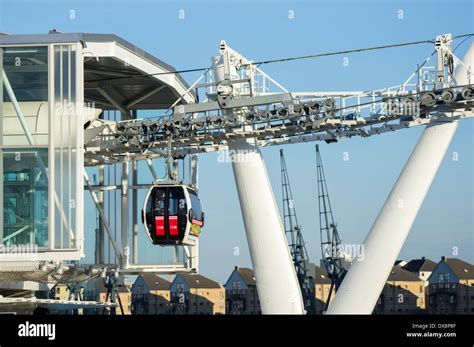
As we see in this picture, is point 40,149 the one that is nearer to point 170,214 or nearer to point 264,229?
point 170,214

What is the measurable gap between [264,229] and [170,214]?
999 centimetres

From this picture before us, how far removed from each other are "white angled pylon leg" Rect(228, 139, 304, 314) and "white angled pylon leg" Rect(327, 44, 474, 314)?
2.10 metres

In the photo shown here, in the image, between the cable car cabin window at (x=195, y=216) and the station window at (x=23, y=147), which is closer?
the station window at (x=23, y=147)

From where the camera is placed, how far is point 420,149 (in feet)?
139

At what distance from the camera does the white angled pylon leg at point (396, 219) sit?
4212 centimetres

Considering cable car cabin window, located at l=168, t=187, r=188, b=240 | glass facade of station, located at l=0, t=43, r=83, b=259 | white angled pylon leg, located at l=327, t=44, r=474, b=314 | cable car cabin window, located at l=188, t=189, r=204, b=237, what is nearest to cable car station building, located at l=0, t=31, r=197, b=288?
glass facade of station, located at l=0, t=43, r=83, b=259

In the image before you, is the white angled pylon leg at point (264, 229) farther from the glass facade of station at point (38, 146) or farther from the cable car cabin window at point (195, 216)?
the glass facade of station at point (38, 146)

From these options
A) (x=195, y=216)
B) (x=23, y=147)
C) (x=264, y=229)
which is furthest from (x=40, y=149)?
(x=264, y=229)

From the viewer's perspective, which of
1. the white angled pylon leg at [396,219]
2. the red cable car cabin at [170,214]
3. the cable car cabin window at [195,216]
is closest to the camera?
the red cable car cabin at [170,214]

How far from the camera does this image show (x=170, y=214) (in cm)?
3512

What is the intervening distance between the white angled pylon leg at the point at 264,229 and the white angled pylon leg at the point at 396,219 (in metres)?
2.10

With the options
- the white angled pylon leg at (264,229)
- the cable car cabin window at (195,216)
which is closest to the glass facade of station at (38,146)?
the cable car cabin window at (195,216)

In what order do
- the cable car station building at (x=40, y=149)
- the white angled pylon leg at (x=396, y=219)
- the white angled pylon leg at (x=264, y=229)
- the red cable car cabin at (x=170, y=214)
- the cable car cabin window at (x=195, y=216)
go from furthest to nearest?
1. the white angled pylon leg at (x=264, y=229)
2. the white angled pylon leg at (x=396, y=219)
3. the cable car cabin window at (x=195, y=216)
4. the red cable car cabin at (x=170, y=214)
5. the cable car station building at (x=40, y=149)
